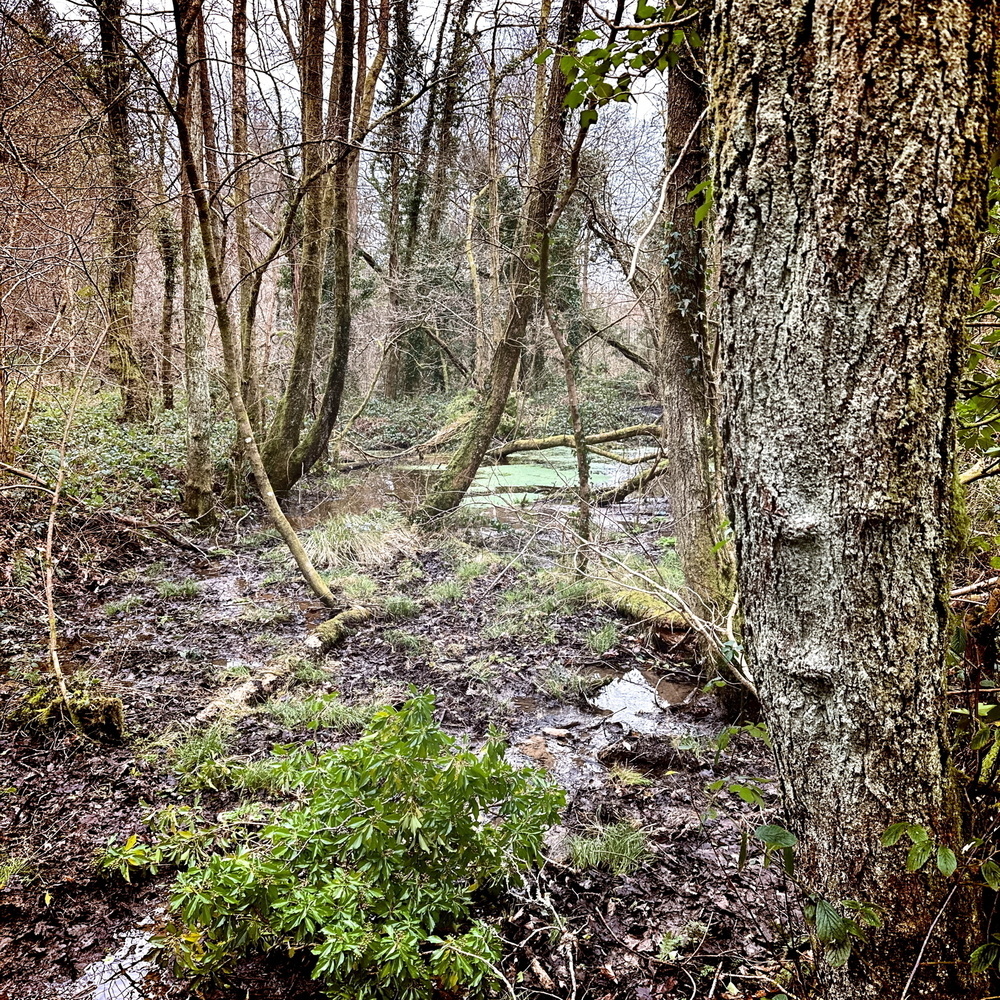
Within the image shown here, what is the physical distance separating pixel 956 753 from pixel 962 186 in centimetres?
105

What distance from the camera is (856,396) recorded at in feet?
3.40

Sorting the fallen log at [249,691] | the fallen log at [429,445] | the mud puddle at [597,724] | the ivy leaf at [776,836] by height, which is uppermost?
the fallen log at [429,445]

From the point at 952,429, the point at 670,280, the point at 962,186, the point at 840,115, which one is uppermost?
the point at 670,280

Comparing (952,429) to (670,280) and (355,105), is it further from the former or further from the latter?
(355,105)

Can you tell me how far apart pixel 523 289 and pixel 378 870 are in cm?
552

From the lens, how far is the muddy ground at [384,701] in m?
2.04

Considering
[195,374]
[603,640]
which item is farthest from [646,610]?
[195,374]

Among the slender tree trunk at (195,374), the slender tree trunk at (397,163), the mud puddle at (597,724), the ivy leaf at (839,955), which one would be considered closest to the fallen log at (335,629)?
the mud puddle at (597,724)

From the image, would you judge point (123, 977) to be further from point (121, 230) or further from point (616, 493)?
point (121, 230)

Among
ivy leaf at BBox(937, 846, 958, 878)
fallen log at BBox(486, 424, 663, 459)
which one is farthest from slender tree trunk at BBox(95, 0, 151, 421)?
ivy leaf at BBox(937, 846, 958, 878)

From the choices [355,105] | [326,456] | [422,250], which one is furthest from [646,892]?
[422,250]

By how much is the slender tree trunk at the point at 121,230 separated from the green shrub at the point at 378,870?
481 cm

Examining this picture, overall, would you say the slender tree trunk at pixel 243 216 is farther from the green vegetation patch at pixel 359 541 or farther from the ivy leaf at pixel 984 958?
the ivy leaf at pixel 984 958

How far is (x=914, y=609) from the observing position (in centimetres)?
107
